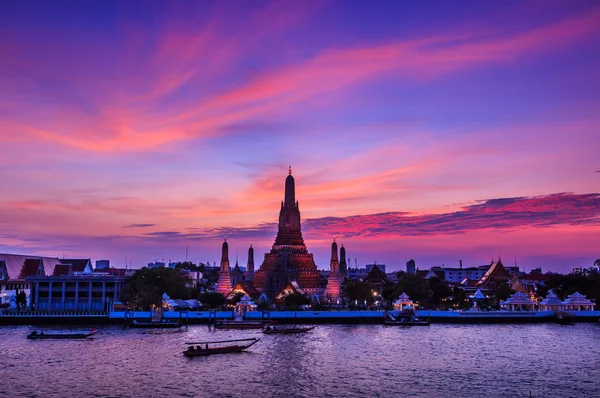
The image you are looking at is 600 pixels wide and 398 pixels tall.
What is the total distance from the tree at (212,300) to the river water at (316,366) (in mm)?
30549

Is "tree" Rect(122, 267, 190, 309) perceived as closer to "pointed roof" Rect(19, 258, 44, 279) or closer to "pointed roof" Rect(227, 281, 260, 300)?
"pointed roof" Rect(227, 281, 260, 300)

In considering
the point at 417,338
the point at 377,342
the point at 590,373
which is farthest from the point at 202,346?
the point at 590,373

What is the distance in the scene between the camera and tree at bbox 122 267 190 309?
110 meters

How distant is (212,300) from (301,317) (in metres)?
21.6

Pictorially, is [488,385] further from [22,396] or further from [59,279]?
[59,279]

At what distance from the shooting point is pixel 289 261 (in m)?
148

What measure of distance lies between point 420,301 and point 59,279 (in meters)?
70.6

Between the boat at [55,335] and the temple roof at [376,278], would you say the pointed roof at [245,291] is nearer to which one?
the temple roof at [376,278]

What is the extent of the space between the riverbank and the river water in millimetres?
16305

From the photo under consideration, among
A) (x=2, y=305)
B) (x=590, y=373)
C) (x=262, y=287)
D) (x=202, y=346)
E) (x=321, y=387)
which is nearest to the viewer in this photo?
(x=321, y=387)

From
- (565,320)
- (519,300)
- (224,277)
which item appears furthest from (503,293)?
(224,277)

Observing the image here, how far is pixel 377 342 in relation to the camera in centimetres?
7556

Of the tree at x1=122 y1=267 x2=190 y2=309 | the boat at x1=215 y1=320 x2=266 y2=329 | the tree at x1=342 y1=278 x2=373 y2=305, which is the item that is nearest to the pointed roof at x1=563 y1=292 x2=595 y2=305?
the tree at x1=342 y1=278 x2=373 y2=305

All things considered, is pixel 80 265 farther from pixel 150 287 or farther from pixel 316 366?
pixel 316 366
